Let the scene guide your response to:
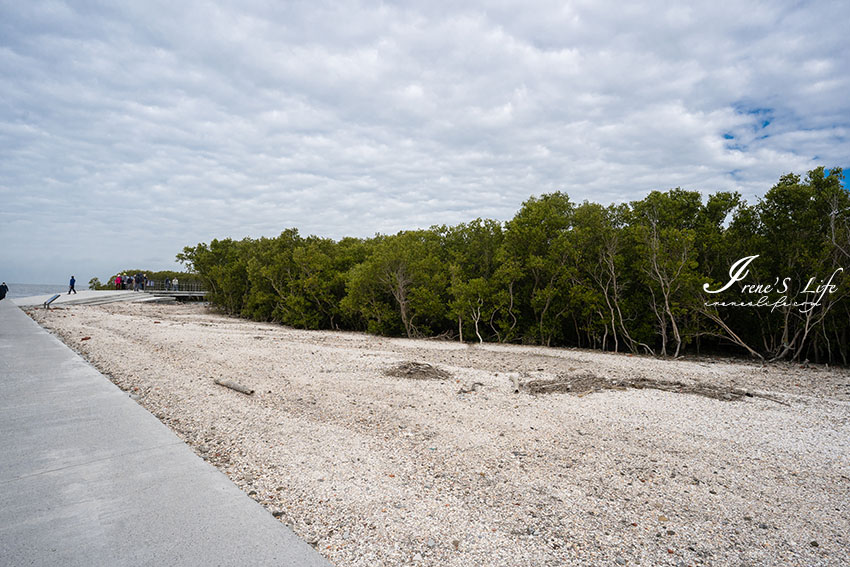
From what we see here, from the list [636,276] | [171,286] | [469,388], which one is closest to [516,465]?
[469,388]

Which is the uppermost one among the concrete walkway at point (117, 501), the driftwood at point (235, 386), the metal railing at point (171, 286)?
the metal railing at point (171, 286)

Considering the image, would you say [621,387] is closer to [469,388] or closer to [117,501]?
[469,388]

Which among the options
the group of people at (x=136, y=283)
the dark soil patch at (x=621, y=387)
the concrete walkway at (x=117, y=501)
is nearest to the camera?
the concrete walkway at (x=117, y=501)

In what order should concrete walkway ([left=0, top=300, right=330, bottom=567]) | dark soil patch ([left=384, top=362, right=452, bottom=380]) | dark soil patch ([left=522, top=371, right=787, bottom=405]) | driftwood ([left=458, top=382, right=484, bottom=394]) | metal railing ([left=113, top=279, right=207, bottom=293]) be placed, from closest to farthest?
1. concrete walkway ([left=0, top=300, right=330, bottom=567])
2. driftwood ([left=458, top=382, right=484, bottom=394])
3. dark soil patch ([left=522, top=371, right=787, bottom=405])
4. dark soil patch ([left=384, top=362, right=452, bottom=380])
5. metal railing ([left=113, top=279, right=207, bottom=293])

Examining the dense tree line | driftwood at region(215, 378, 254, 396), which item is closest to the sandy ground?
driftwood at region(215, 378, 254, 396)

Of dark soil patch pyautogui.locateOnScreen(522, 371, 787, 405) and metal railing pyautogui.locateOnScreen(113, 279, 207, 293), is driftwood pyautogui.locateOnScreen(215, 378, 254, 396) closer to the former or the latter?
dark soil patch pyautogui.locateOnScreen(522, 371, 787, 405)

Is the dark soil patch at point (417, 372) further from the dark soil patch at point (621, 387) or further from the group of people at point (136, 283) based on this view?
the group of people at point (136, 283)

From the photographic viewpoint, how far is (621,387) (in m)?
9.28

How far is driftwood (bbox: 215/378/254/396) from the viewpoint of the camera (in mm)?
7367

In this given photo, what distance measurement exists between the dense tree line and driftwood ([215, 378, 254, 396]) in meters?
13.4

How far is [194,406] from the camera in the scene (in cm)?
637

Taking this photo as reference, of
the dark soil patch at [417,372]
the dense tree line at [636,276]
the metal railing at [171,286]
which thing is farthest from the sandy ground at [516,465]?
the metal railing at [171,286]

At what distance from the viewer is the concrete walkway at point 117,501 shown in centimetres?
254

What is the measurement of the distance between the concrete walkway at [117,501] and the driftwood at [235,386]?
217cm
